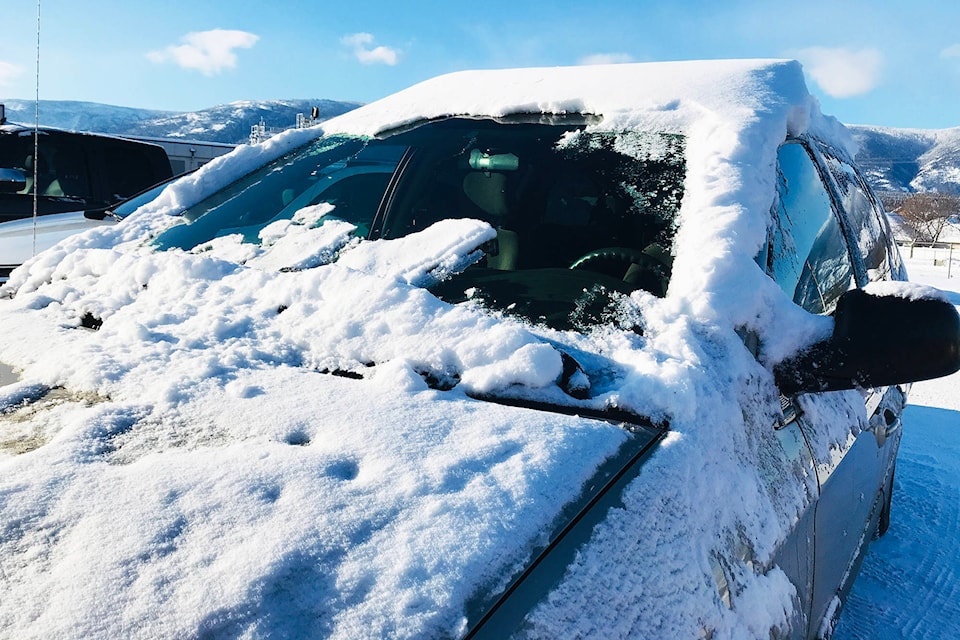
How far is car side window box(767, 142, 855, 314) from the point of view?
5.63ft

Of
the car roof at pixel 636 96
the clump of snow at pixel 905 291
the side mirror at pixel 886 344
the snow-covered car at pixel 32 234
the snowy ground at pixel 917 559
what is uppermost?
the car roof at pixel 636 96

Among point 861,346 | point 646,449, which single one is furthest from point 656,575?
point 861,346

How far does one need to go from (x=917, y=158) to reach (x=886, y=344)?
172378 mm

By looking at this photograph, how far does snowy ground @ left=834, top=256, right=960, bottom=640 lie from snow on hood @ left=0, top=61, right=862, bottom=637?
1072 mm

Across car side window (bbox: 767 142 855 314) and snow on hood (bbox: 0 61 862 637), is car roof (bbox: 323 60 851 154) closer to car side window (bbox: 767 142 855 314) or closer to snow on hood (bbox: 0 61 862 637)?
snow on hood (bbox: 0 61 862 637)

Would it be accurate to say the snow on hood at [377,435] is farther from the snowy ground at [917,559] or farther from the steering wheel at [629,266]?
the snowy ground at [917,559]

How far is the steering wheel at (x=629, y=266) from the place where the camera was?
5.27 ft

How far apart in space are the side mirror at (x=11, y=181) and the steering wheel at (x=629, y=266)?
593cm

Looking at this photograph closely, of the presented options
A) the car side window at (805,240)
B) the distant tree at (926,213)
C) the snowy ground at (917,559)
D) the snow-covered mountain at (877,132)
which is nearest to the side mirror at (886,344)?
the car side window at (805,240)

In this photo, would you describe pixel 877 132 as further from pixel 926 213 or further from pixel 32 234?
pixel 32 234

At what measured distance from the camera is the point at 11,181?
6.24 meters

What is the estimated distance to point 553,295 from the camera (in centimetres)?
165

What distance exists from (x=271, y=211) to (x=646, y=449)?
1551mm

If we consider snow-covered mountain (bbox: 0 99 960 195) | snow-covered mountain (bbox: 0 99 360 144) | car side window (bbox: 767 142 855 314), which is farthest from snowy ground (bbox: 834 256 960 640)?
snow-covered mountain (bbox: 0 99 960 195)
